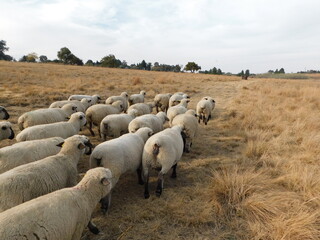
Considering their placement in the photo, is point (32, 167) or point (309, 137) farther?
point (309, 137)

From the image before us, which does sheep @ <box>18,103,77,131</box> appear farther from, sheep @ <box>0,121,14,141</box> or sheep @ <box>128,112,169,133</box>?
sheep @ <box>128,112,169,133</box>

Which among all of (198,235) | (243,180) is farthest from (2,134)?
(243,180)

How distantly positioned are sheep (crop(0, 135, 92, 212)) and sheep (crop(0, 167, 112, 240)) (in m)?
0.62

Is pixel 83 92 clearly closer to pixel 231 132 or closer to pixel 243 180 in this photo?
pixel 231 132

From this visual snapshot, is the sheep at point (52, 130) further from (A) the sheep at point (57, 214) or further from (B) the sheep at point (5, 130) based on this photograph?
(A) the sheep at point (57, 214)

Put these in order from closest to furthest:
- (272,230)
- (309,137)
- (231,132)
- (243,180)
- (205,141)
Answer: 1. (272,230)
2. (243,180)
3. (309,137)
4. (205,141)
5. (231,132)

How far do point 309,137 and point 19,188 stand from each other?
8054mm

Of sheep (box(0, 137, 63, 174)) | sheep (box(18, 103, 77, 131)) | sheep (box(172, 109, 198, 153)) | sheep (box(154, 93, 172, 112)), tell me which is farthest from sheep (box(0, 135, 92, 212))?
sheep (box(154, 93, 172, 112))

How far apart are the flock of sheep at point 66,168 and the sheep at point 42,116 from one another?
0.09 ft

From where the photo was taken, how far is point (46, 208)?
2.60 meters

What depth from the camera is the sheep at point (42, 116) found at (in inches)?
265

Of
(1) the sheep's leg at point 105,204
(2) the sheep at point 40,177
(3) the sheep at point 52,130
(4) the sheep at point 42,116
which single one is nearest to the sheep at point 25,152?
(2) the sheep at point 40,177

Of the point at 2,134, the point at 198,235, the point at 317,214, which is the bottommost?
the point at 198,235

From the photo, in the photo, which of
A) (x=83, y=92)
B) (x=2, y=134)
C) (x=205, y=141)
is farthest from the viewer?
(x=83, y=92)
